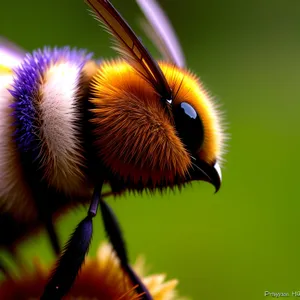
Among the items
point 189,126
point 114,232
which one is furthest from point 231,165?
point 189,126

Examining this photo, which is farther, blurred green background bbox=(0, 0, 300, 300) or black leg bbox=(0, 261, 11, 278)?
blurred green background bbox=(0, 0, 300, 300)

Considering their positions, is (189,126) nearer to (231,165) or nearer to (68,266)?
(68,266)

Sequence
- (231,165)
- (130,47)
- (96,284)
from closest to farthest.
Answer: (130,47)
(96,284)
(231,165)

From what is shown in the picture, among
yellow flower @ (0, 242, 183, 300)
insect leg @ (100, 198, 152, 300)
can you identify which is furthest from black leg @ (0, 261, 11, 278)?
insect leg @ (100, 198, 152, 300)

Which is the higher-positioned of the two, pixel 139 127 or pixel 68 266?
pixel 139 127

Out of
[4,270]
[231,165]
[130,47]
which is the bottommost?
[4,270]

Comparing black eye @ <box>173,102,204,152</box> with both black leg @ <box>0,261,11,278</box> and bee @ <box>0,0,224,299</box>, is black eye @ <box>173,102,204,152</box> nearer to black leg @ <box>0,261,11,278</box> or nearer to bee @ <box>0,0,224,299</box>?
bee @ <box>0,0,224,299</box>

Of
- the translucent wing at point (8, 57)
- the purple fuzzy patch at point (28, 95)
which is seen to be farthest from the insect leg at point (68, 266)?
the translucent wing at point (8, 57)

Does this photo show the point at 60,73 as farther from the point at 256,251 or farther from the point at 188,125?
the point at 256,251
